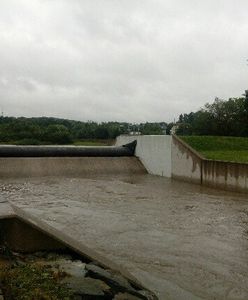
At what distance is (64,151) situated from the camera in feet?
66.5

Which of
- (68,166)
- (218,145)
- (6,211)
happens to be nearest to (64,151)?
(68,166)

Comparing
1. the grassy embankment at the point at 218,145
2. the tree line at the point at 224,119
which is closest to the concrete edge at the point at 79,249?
the grassy embankment at the point at 218,145

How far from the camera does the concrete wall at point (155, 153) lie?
1884cm

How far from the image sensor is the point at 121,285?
5.11 m

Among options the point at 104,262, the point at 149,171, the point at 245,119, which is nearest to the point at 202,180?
the point at 149,171

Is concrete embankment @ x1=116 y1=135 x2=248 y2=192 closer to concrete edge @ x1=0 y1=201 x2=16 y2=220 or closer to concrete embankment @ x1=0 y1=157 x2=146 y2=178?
concrete embankment @ x1=0 y1=157 x2=146 y2=178

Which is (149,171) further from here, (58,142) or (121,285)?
(58,142)

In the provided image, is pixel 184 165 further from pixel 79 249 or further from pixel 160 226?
pixel 79 249

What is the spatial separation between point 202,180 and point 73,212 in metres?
7.03

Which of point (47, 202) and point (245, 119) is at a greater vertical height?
point (245, 119)

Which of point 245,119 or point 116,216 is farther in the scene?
point 245,119

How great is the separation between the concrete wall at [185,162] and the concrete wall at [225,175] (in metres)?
0.41

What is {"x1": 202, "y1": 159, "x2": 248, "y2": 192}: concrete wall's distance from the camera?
14023 millimetres

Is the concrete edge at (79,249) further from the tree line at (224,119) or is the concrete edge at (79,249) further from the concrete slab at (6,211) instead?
the tree line at (224,119)
